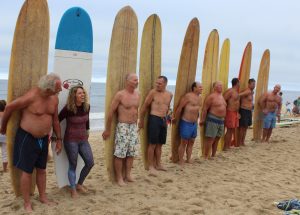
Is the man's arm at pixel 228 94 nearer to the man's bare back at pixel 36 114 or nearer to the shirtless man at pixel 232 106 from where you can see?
the shirtless man at pixel 232 106

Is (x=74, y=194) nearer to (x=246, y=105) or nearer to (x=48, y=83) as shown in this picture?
(x=48, y=83)

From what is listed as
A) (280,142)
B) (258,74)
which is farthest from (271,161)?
(258,74)

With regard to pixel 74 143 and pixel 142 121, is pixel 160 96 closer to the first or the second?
pixel 142 121

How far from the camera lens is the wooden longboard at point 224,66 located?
7625 millimetres

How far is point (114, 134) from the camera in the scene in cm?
482

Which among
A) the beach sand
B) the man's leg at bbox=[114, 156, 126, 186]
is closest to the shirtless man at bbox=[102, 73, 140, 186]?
the man's leg at bbox=[114, 156, 126, 186]

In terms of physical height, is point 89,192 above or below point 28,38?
below

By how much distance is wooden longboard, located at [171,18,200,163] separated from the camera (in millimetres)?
6074

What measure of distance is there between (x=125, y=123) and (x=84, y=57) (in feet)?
3.19

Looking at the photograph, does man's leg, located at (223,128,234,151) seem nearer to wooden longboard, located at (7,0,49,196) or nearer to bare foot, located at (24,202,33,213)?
wooden longboard, located at (7,0,49,196)

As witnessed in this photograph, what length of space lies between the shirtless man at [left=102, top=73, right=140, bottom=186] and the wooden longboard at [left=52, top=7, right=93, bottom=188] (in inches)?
17.1

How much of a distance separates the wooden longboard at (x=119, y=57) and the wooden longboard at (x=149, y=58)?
0.45 meters

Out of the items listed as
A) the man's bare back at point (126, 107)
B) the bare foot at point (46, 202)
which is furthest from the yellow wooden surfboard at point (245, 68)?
the bare foot at point (46, 202)

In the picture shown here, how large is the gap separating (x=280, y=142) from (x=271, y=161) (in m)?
2.50
